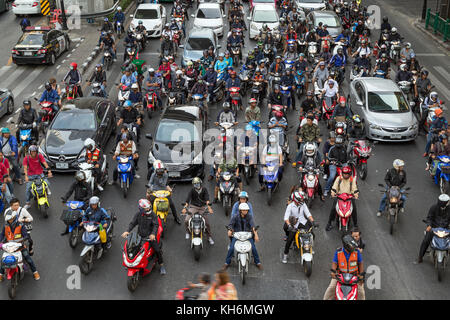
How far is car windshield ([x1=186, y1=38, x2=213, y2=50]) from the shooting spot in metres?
27.1

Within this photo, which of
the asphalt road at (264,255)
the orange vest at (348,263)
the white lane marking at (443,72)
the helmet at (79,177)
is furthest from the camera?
the white lane marking at (443,72)

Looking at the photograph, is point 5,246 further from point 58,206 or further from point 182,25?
point 182,25

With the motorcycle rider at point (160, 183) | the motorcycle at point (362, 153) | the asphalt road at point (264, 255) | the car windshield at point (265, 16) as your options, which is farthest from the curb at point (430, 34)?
the motorcycle rider at point (160, 183)

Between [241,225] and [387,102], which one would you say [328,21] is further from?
[241,225]

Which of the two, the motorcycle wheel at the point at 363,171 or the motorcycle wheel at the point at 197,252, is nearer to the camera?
the motorcycle wheel at the point at 197,252

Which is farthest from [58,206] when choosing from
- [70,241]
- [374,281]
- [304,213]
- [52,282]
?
[374,281]

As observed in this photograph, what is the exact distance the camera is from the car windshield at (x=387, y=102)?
20297 mm

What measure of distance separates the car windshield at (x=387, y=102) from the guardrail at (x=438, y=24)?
14488mm

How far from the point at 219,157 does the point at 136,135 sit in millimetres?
3924

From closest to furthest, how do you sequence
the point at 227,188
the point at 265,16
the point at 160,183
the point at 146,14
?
the point at 160,183
the point at 227,188
the point at 265,16
the point at 146,14

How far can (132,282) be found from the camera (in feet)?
38.8

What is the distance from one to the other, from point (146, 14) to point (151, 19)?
2.02 ft

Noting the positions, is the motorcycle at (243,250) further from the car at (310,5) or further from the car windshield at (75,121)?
the car at (310,5)

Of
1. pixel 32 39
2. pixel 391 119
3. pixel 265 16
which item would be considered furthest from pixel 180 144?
pixel 265 16
